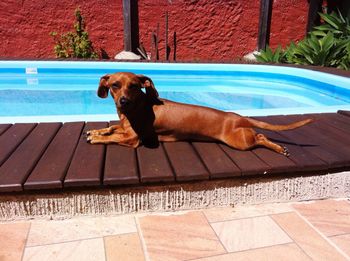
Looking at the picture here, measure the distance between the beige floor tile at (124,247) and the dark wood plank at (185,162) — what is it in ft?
1.81

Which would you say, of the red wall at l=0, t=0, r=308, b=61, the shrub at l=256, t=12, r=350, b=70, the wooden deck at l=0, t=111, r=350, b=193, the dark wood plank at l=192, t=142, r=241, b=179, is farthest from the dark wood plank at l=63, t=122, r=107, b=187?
the red wall at l=0, t=0, r=308, b=61

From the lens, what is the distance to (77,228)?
93.0 inches

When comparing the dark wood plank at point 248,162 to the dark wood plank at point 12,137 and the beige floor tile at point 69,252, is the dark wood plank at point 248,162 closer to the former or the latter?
the beige floor tile at point 69,252

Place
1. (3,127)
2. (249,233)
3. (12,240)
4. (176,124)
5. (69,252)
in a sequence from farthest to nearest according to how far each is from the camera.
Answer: (3,127)
(176,124)
(249,233)
(12,240)
(69,252)

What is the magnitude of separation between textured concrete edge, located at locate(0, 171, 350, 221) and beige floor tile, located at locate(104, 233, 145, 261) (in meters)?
0.32

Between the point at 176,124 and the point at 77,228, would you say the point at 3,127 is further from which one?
the point at 176,124

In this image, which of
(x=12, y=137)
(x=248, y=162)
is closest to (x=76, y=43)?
(x=12, y=137)

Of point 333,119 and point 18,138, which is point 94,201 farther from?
point 333,119

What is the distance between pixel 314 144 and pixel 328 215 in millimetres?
773

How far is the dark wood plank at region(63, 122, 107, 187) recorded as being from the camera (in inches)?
92.6

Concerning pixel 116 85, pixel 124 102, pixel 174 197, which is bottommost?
pixel 174 197

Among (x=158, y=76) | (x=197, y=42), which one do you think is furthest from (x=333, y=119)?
(x=197, y=42)

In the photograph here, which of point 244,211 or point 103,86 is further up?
point 103,86

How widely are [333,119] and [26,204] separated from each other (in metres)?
3.40
